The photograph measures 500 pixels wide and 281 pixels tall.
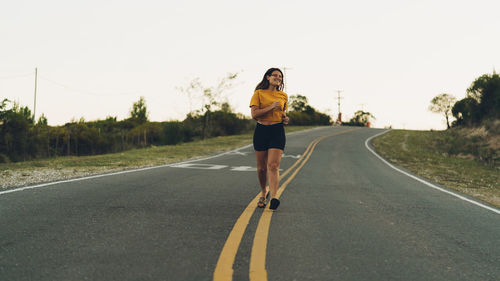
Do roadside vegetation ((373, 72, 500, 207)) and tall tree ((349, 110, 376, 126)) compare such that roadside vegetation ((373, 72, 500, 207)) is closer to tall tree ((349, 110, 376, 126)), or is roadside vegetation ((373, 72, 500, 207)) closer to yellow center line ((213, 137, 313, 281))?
yellow center line ((213, 137, 313, 281))

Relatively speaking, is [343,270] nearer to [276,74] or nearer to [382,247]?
[382,247]

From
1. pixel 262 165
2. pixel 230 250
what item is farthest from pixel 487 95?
pixel 230 250

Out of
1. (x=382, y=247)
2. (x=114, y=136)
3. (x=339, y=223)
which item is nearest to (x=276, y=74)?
(x=339, y=223)

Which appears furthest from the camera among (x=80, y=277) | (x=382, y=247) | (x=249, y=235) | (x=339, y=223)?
(x=339, y=223)

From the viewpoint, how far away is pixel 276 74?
5.17 meters

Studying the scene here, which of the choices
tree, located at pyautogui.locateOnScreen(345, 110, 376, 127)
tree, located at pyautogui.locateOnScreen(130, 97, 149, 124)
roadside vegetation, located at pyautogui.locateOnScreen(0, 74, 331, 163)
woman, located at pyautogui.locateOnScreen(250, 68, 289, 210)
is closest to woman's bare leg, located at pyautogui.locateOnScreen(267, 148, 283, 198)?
woman, located at pyautogui.locateOnScreen(250, 68, 289, 210)

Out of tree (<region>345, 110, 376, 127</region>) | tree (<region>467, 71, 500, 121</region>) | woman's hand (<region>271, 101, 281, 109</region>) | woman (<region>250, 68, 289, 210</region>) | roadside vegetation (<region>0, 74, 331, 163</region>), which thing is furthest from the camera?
tree (<region>345, 110, 376, 127</region>)

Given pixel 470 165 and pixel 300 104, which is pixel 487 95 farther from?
pixel 300 104

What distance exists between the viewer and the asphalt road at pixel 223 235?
116 inches

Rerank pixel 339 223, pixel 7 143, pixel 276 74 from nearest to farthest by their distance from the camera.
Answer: pixel 339 223 → pixel 276 74 → pixel 7 143

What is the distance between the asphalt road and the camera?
296 centimetres

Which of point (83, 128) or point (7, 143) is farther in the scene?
point (83, 128)

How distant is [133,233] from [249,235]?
4.16 feet

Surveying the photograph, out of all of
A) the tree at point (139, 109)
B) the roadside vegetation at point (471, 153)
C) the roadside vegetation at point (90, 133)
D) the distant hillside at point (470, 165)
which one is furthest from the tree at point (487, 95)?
the tree at point (139, 109)
